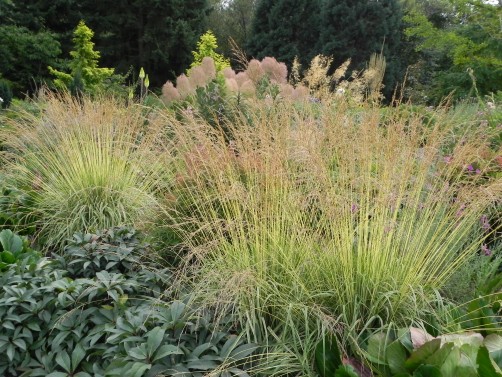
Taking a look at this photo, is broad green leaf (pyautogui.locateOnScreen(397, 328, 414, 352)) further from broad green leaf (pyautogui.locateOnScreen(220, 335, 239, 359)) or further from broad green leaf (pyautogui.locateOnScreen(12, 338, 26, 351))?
broad green leaf (pyautogui.locateOnScreen(12, 338, 26, 351))

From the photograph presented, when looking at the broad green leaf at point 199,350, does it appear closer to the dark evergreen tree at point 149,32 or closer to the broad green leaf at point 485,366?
the broad green leaf at point 485,366

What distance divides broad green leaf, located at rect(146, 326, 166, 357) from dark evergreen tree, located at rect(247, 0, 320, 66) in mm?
16802

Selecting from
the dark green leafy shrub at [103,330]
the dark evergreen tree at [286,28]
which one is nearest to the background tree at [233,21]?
the dark evergreen tree at [286,28]

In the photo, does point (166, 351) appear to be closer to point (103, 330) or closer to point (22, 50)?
point (103, 330)

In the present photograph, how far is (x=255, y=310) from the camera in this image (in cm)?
219

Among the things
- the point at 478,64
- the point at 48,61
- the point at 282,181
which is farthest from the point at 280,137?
the point at 48,61

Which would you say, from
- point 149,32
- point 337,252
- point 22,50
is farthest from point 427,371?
point 149,32

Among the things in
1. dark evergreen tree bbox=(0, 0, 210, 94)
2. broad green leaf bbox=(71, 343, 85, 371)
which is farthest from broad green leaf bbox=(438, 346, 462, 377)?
dark evergreen tree bbox=(0, 0, 210, 94)

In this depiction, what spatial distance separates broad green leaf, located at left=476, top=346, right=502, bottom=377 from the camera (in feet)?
5.23

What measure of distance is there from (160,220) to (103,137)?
1.24 metres

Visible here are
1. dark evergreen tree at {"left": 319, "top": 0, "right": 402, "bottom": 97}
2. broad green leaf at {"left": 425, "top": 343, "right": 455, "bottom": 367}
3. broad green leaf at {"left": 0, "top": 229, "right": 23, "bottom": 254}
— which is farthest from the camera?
dark evergreen tree at {"left": 319, "top": 0, "right": 402, "bottom": 97}

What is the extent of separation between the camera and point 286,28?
1844 cm

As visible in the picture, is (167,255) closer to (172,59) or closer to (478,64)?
(478,64)

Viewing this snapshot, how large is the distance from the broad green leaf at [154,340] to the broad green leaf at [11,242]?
4.47 feet
